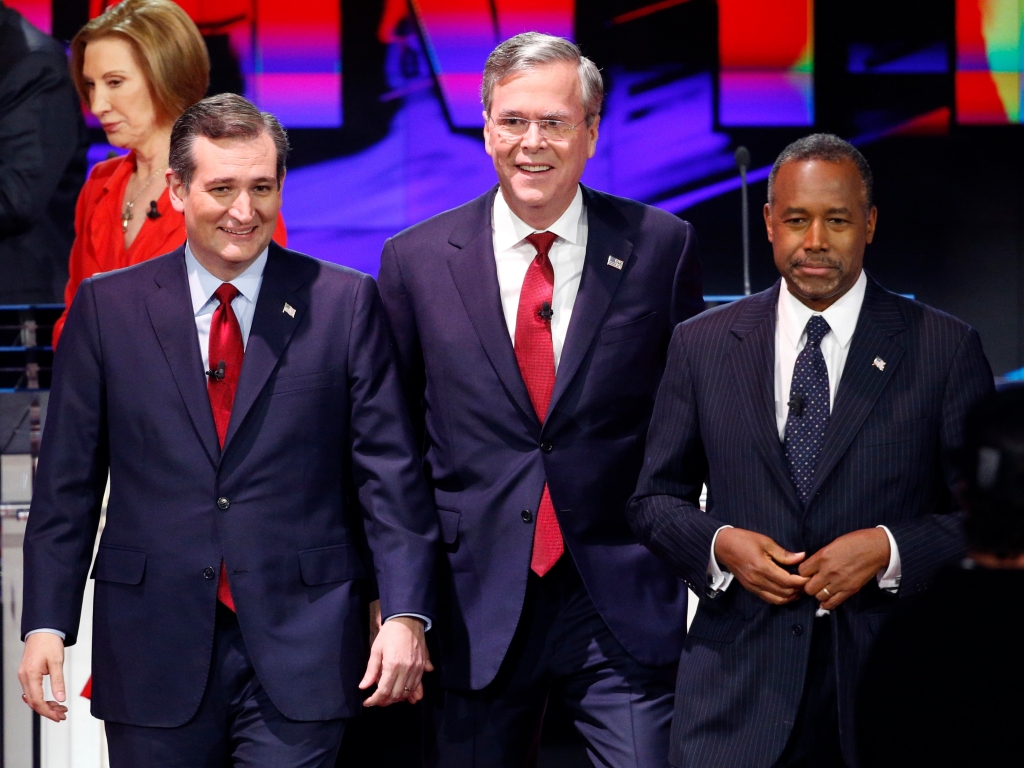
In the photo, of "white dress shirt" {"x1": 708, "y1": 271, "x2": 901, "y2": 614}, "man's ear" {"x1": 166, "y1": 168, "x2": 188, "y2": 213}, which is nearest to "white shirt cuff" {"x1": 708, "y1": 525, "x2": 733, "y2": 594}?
"white dress shirt" {"x1": 708, "y1": 271, "x2": 901, "y2": 614}

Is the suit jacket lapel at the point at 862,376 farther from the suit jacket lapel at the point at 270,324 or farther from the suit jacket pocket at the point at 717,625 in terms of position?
the suit jacket lapel at the point at 270,324

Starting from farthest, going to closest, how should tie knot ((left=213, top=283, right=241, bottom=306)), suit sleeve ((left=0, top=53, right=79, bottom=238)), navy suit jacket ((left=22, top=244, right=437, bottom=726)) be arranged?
1. suit sleeve ((left=0, top=53, right=79, bottom=238))
2. tie knot ((left=213, top=283, right=241, bottom=306))
3. navy suit jacket ((left=22, top=244, right=437, bottom=726))

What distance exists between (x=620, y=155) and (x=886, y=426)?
4241mm

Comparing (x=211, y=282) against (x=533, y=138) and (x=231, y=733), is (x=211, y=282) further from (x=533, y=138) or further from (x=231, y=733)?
(x=231, y=733)

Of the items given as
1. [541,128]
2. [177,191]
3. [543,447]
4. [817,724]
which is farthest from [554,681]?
[177,191]

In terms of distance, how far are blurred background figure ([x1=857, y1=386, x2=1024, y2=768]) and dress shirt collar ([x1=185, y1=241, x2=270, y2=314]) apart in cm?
158

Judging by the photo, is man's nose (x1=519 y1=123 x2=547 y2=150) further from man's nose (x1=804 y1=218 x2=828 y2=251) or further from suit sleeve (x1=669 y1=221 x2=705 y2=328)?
man's nose (x1=804 y1=218 x2=828 y2=251)

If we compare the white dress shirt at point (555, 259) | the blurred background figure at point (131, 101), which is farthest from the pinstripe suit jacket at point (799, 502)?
the blurred background figure at point (131, 101)

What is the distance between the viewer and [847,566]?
2.31m

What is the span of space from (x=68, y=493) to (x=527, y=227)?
107 centimetres

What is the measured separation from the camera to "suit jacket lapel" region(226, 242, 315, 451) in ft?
8.45

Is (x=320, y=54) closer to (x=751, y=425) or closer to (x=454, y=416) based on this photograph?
(x=454, y=416)

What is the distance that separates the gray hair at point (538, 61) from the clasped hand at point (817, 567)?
1.03m

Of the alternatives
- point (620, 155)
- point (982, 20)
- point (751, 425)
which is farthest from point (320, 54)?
point (751, 425)
